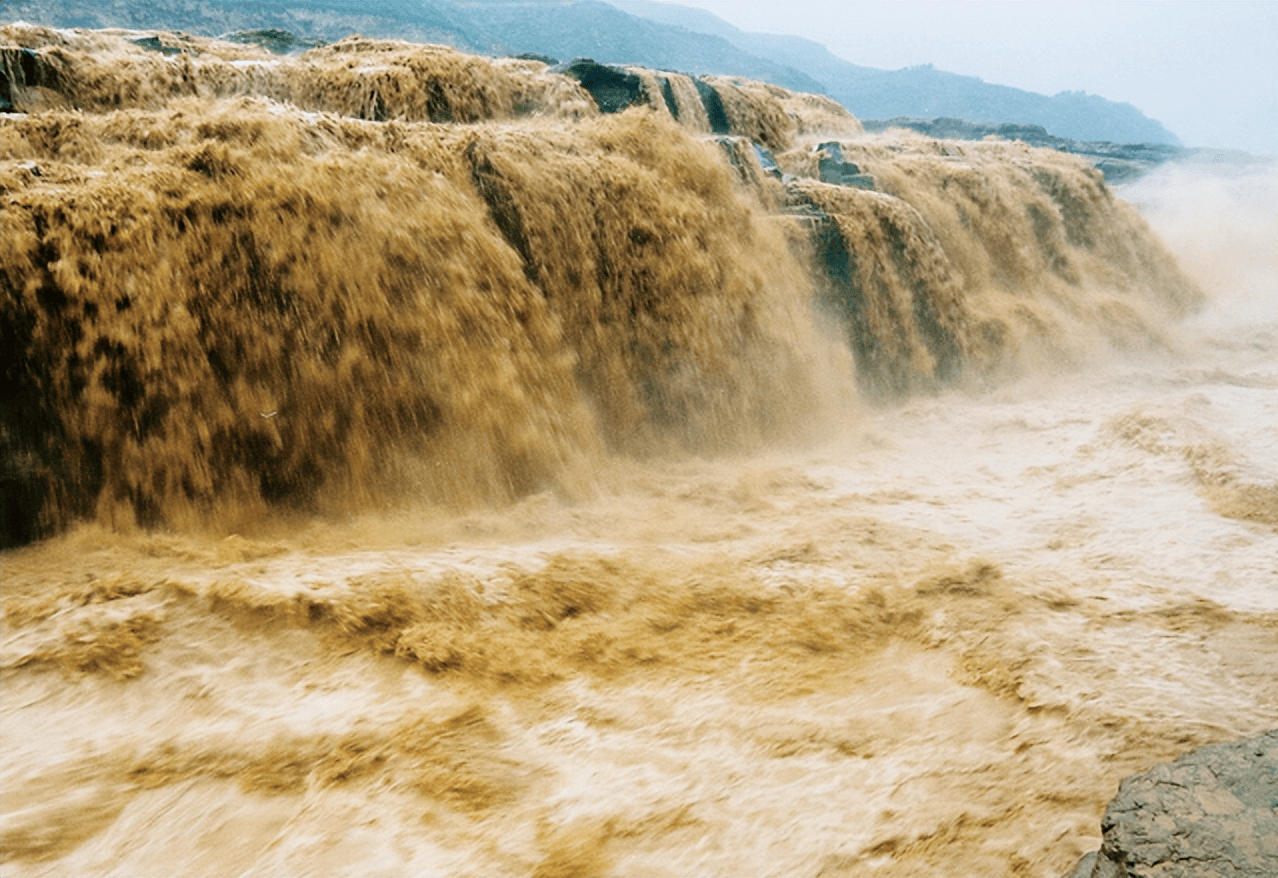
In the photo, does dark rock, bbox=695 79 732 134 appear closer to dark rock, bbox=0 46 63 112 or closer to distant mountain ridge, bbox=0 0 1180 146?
dark rock, bbox=0 46 63 112

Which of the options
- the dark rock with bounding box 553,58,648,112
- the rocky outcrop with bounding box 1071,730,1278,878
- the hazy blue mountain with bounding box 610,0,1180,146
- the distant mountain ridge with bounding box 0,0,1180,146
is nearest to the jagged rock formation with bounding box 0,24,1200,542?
the dark rock with bounding box 553,58,648,112

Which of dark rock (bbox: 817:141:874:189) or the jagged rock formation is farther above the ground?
dark rock (bbox: 817:141:874:189)

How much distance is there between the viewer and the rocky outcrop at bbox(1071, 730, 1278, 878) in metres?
1.44

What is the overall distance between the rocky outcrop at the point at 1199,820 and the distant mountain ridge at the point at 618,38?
2514 centimetres

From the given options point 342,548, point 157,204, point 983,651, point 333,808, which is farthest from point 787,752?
point 157,204

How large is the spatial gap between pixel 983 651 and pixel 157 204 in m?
4.39

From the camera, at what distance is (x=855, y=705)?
8.39ft

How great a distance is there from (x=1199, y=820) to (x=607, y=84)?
888 centimetres

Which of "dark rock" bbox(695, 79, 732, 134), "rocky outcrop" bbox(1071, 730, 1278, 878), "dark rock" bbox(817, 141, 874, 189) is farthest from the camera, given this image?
"dark rock" bbox(695, 79, 732, 134)

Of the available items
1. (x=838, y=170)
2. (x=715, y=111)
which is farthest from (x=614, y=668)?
(x=715, y=111)

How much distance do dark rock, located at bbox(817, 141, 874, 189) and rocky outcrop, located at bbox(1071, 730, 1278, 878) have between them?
23.3 ft

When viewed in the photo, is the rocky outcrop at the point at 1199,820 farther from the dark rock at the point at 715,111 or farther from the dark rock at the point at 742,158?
the dark rock at the point at 715,111

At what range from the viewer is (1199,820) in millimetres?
1555

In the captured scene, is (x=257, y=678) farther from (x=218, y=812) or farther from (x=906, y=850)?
(x=906, y=850)
